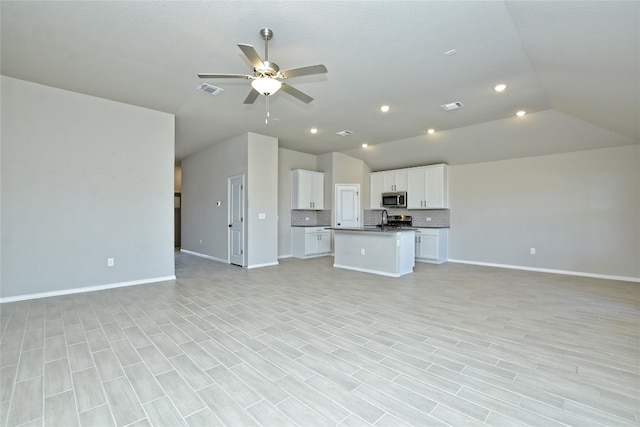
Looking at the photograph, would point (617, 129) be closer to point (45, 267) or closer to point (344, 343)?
point (344, 343)

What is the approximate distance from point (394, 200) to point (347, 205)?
1394 mm

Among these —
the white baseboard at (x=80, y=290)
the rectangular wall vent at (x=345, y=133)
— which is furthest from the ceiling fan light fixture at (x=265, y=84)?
the white baseboard at (x=80, y=290)

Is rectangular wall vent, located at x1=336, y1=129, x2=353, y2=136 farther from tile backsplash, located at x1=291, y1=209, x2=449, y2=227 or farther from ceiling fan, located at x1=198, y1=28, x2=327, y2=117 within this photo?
ceiling fan, located at x1=198, y1=28, x2=327, y2=117

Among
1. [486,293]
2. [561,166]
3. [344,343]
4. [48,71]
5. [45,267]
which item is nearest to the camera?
[344,343]

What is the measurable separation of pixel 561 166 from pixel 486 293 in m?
3.77

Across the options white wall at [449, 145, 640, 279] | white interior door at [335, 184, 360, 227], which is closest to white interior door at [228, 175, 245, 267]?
white interior door at [335, 184, 360, 227]

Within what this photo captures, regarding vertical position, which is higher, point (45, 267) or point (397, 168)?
point (397, 168)

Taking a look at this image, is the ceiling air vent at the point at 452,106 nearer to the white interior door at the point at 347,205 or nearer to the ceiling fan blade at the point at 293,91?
the ceiling fan blade at the point at 293,91

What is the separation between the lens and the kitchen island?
558 cm

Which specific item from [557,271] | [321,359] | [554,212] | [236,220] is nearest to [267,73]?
[321,359]

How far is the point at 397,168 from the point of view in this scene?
27.3 feet

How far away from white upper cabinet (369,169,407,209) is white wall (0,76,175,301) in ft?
18.4

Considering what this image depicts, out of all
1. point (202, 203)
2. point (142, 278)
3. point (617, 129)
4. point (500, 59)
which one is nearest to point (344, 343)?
point (500, 59)

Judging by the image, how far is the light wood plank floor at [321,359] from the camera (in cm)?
175
